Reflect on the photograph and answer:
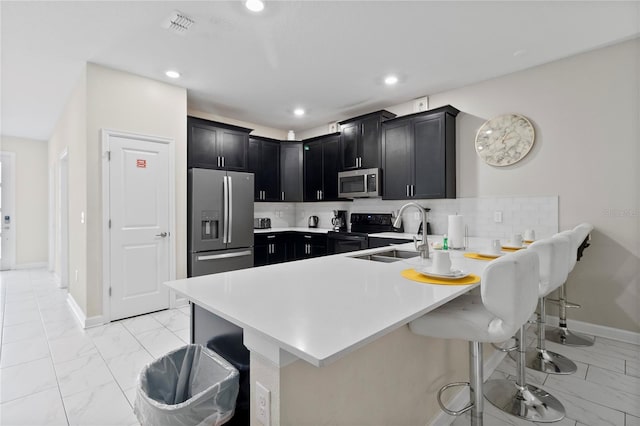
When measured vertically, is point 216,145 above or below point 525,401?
above

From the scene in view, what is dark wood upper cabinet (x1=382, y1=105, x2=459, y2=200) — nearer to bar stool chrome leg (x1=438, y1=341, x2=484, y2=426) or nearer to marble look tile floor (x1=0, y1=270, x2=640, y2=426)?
marble look tile floor (x1=0, y1=270, x2=640, y2=426)

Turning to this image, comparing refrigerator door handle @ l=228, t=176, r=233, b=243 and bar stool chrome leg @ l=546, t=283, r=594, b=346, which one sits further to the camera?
refrigerator door handle @ l=228, t=176, r=233, b=243

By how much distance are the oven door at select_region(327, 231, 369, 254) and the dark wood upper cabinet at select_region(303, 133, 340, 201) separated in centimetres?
71

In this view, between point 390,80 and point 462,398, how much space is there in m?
3.22

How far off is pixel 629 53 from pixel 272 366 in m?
4.03

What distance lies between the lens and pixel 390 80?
3.64 metres

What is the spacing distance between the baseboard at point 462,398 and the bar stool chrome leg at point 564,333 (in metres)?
0.85

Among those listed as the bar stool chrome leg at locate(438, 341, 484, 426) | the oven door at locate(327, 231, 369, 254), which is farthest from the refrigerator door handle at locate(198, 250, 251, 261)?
the bar stool chrome leg at locate(438, 341, 484, 426)

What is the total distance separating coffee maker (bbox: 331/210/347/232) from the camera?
201 inches

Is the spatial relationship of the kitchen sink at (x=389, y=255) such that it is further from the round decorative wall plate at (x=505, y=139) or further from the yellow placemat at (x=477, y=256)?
the round decorative wall plate at (x=505, y=139)

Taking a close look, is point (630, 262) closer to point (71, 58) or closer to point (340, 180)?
point (340, 180)

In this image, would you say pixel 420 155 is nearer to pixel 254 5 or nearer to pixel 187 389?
pixel 254 5

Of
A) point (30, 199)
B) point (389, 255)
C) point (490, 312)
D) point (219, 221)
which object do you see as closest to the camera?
point (490, 312)

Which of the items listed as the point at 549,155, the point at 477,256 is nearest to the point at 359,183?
the point at 549,155
